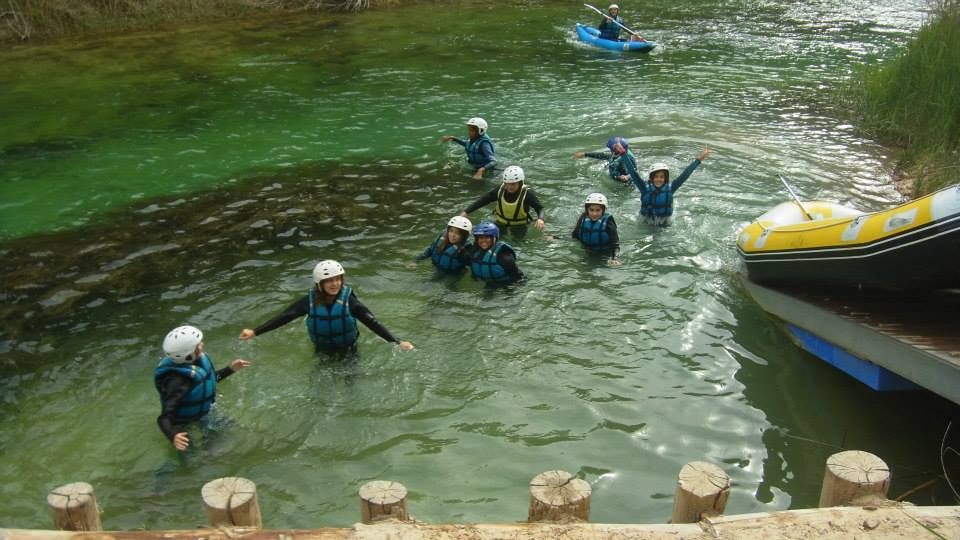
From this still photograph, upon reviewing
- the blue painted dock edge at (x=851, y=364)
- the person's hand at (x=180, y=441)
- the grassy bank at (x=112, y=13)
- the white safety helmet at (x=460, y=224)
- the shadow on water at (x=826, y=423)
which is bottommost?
the shadow on water at (x=826, y=423)

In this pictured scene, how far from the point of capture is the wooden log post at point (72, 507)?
4188 millimetres

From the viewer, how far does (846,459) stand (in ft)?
14.4

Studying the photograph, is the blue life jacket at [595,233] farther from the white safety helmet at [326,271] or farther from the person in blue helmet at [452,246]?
the white safety helmet at [326,271]

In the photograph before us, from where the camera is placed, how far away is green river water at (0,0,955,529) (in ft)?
20.6

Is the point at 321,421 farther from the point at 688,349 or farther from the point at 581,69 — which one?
the point at 581,69

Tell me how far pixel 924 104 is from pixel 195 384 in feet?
38.6

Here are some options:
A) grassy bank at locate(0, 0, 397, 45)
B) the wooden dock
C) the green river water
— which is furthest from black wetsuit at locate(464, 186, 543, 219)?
grassy bank at locate(0, 0, 397, 45)

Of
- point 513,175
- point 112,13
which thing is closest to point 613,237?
point 513,175

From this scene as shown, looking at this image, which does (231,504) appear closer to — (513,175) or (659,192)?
(513,175)

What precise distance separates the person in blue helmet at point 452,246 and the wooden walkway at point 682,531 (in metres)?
5.19

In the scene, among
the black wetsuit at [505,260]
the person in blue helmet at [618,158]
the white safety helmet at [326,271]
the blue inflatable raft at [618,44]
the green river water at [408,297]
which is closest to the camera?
the green river water at [408,297]

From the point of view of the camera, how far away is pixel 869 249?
6.39 metres

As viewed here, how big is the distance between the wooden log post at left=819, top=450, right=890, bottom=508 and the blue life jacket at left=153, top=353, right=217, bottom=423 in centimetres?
447

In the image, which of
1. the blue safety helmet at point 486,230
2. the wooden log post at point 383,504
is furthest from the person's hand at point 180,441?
the blue safety helmet at point 486,230
